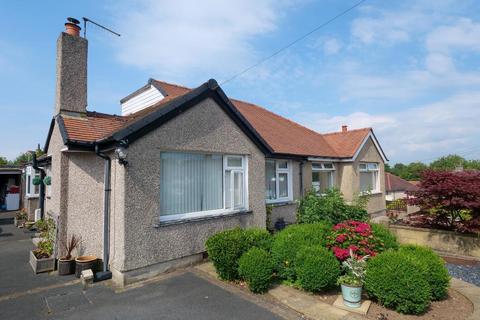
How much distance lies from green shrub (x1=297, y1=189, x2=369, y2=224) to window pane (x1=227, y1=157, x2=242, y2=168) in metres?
3.41

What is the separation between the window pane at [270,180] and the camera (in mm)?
11562

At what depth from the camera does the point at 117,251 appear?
21.2ft

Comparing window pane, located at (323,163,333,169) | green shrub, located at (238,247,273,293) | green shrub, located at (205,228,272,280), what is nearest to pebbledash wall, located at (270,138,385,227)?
window pane, located at (323,163,333,169)

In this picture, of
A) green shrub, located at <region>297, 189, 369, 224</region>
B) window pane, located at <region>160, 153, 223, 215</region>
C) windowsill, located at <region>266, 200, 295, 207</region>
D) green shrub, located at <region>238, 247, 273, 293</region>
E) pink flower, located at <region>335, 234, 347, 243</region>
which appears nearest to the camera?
green shrub, located at <region>238, 247, 273, 293</region>

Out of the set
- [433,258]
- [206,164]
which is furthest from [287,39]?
[433,258]

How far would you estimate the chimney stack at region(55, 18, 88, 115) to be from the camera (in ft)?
26.5

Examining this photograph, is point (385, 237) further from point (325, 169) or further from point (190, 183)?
point (325, 169)

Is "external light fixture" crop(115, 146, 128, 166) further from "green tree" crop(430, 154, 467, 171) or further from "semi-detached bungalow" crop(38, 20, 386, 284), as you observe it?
"green tree" crop(430, 154, 467, 171)

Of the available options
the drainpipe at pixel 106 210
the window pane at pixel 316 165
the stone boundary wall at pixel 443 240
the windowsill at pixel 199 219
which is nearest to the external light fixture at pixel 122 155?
the drainpipe at pixel 106 210

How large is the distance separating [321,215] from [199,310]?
6300mm

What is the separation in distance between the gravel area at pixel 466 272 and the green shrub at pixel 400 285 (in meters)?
3.13

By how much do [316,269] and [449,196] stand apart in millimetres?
7318

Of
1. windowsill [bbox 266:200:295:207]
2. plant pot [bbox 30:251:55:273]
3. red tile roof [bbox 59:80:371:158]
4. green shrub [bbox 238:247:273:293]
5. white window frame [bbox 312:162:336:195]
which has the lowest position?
plant pot [bbox 30:251:55:273]

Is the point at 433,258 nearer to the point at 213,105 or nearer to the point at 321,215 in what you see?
the point at 321,215
